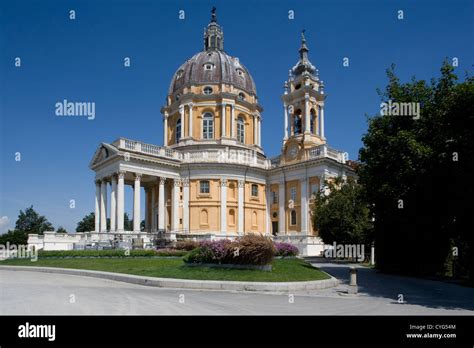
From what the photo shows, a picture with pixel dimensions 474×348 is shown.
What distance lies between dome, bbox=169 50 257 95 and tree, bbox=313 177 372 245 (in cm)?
3179

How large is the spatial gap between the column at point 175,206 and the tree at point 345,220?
20835mm

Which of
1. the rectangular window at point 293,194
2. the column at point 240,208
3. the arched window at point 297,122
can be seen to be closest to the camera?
the rectangular window at point 293,194

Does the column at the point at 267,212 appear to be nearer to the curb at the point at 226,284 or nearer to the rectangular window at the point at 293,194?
the rectangular window at the point at 293,194

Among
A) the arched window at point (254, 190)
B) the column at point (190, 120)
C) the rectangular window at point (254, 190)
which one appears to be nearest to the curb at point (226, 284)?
the arched window at point (254, 190)

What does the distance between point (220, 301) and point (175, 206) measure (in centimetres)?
3985

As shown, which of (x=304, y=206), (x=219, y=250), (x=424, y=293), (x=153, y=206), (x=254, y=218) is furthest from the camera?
(x=153, y=206)

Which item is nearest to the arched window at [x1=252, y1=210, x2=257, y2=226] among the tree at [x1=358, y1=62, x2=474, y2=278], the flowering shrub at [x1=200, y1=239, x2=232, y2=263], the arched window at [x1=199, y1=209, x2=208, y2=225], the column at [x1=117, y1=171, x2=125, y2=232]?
the arched window at [x1=199, y1=209, x2=208, y2=225]

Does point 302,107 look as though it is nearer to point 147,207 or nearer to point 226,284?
point 147,207

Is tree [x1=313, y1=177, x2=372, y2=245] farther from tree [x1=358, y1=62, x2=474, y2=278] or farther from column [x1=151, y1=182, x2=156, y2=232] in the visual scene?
column [x1=151, y1=182, x2=156, y2=232]

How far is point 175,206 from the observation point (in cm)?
5284

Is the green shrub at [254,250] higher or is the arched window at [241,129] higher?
the arched window at [241,129]

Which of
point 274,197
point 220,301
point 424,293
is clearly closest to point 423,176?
point 424,293

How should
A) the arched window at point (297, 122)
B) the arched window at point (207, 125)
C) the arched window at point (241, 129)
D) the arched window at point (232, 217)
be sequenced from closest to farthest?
the arched window at point (232, 217) < the arched window at point (297, 122) < the arched window at point (207, 125) < the arched window at point (241, 129)

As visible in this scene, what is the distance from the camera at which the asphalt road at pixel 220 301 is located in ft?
38.4
